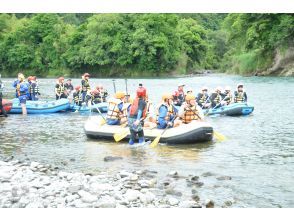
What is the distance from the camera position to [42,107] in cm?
1255

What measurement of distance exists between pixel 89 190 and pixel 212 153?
2.71 meters

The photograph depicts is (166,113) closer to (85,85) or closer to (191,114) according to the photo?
(191,114)

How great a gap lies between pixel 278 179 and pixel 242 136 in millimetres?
2957

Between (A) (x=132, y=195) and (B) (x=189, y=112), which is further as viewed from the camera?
(B) (x=189, y=112)

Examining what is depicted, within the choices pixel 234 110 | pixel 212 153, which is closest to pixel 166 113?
pixel 212 153

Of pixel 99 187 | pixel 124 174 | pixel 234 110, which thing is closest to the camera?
pixel 99 187

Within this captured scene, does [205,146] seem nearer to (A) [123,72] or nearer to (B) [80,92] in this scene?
(A) [123,72]

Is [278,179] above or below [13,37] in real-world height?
below

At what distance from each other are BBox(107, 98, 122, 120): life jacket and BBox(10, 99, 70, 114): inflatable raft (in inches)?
164

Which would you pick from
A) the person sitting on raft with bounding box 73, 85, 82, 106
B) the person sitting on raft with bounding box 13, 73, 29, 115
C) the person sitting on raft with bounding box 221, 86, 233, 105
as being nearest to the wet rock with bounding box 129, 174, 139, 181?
the person sitting on raft with bounding box 221, 86, 233, 105

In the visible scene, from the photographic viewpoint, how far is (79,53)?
11.0 m

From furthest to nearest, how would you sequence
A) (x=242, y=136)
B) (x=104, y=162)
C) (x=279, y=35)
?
(x=279, y=35)
(x=242, y=136)
(x=104, y=162)

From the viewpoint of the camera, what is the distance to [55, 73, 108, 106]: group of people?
12.6 metres
